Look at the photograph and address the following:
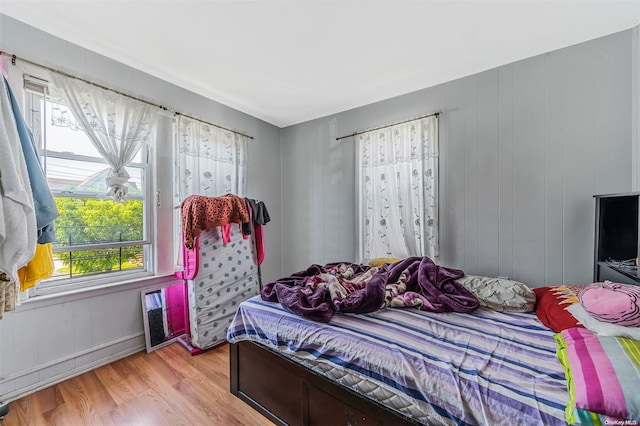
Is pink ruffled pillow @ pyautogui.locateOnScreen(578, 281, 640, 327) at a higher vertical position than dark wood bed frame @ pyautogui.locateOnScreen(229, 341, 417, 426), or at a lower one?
higher

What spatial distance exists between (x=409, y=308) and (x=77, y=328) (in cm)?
253

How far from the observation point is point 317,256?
347cm

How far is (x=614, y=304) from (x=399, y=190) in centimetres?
175

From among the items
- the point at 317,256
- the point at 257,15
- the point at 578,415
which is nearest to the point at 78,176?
the point at 257,15

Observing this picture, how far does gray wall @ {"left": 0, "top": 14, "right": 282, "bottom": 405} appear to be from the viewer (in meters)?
1.76

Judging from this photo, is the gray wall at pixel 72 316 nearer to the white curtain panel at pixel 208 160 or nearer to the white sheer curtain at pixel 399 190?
the white curtain panel at pixel 208 160

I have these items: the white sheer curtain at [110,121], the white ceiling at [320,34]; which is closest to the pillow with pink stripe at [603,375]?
the white ceiling at [320,34]

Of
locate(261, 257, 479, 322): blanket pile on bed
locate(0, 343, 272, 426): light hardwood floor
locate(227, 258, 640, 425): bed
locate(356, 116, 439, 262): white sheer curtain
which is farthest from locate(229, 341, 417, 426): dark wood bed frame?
locate(356, 116, 439, 262): white sheer curtain

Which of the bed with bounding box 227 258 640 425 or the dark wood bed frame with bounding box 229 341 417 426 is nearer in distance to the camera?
the bed with bounding box 227 258 640 425

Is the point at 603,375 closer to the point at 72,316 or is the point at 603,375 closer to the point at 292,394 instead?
the point at 292,394

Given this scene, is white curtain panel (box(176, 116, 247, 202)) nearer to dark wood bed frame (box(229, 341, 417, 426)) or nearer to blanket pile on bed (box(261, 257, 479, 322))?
blanket pile on bed (box(261, 257, 479, 322))

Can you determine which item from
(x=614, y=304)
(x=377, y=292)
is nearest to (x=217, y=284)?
(x=377, y=292)

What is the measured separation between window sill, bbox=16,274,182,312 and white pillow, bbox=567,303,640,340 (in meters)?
3.09

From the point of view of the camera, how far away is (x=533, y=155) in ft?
7.09
